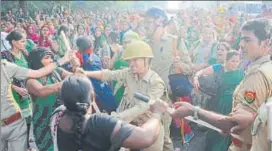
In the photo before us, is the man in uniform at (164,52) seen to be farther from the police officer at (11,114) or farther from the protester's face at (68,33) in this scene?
the police officer at (11,114)

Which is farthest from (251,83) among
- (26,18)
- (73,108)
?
(26,18)

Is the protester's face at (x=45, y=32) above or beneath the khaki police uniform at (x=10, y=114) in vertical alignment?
above

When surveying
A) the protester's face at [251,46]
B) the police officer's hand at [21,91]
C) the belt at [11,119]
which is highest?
the protester's face at [251,46]

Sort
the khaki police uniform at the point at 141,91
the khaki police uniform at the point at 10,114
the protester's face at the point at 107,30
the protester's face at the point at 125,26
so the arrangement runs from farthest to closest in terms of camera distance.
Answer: the protester's face at the point at 125,26 → the protester's face at the point at 107,30 → the khaki police uniform at the point at 10,114 → the khaki police uniform at the point at 141,91

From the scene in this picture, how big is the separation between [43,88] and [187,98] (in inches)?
59.5

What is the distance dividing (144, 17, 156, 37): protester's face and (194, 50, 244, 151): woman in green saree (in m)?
1.68

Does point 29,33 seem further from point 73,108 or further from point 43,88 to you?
point 73,108

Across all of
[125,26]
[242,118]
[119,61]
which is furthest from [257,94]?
[125,26]

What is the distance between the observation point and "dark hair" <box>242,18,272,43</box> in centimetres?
301

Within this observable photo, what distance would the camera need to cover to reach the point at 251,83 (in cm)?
281

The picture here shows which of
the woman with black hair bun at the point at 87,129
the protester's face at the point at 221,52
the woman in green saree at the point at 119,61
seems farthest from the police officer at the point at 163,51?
the woman with black hair bun at the point at 87,129

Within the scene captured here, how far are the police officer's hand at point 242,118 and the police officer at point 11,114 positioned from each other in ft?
7.04

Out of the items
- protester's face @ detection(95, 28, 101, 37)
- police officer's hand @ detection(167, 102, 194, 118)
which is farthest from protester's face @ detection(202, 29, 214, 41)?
police officer's hand @ detection(167, 102, 194, 118)

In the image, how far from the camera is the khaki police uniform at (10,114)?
4.15 meters
